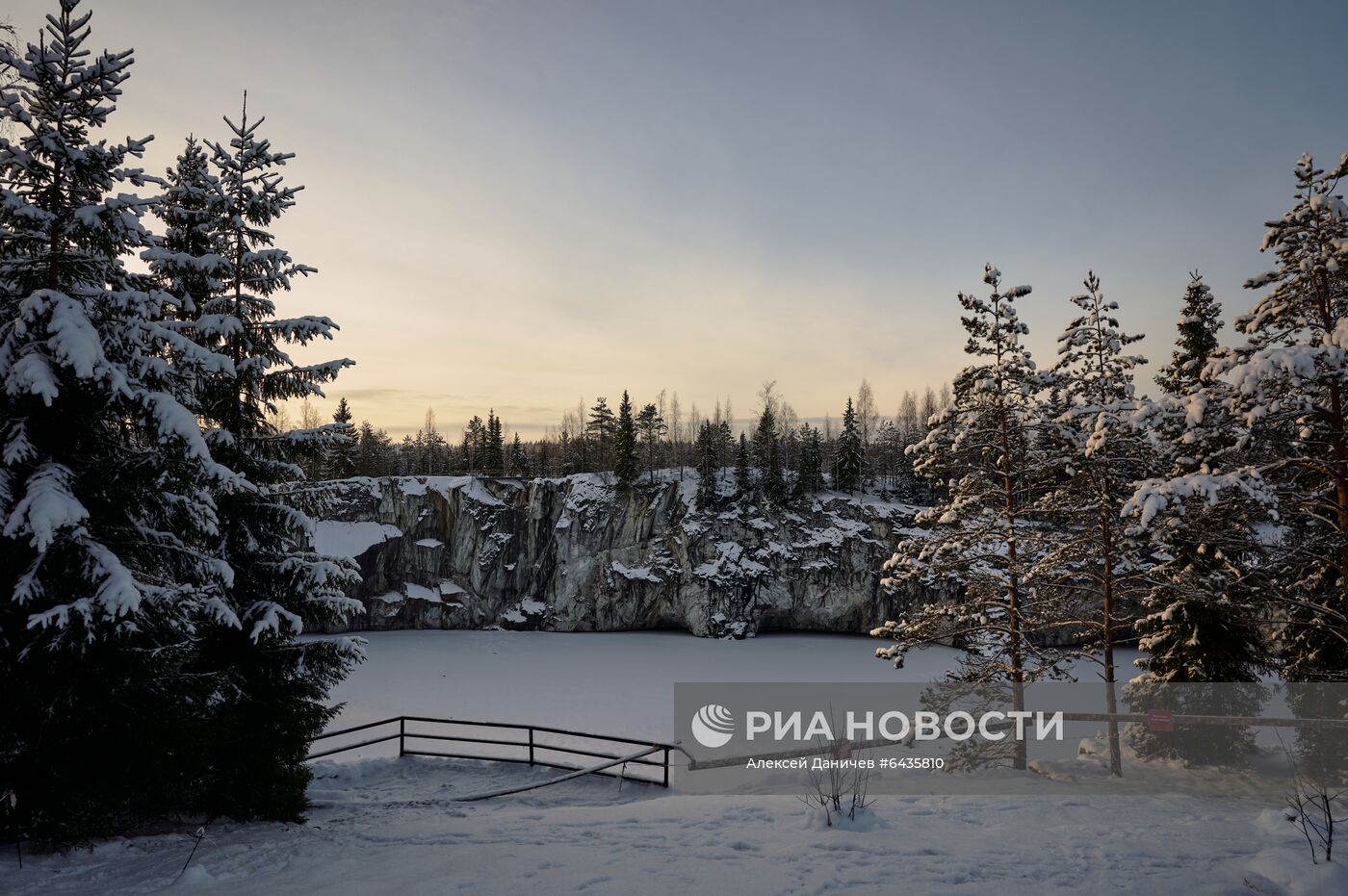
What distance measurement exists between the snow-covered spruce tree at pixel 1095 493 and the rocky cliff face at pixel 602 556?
93.5ft

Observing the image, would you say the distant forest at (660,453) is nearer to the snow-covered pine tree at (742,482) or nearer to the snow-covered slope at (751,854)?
the snow-covered pine tree at (742,482)

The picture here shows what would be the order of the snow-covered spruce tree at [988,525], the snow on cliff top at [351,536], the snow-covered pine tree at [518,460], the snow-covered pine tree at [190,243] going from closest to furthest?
the snow-covered pine tree at [190,243] < the snow-covered spruce tree at [988,525] < the snow on cliff top at [351,536] < the snow-covered pine tree at [518,460]

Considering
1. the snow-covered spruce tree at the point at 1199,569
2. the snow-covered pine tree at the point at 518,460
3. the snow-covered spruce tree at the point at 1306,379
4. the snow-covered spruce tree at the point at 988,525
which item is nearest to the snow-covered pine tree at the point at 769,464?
the snow-covered pine tree at the point at 518,460

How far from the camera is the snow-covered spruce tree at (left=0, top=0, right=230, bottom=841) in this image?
5.18 metres

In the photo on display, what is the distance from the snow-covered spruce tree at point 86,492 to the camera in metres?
5.18

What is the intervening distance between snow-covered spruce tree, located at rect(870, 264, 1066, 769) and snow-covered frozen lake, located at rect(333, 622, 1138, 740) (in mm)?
11713

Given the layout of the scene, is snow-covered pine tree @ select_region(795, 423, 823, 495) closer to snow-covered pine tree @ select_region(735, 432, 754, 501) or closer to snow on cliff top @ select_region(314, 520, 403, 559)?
snow-covered pine tree @ select_region(735, 432, 754, 501)

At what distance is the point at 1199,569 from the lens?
1023 centimetres

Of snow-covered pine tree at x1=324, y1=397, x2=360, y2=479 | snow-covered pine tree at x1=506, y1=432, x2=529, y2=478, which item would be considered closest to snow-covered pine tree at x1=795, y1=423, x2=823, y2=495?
snow-covered pine tree at x1=506, y1=432, x2=529, y2=478

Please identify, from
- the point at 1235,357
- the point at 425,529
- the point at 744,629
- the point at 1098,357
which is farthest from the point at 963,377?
the point at 425,529

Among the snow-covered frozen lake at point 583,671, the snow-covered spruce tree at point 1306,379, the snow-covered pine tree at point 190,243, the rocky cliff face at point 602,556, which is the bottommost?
the snow-covered frozen lake at point 583,671

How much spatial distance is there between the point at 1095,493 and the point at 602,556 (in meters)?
34.8

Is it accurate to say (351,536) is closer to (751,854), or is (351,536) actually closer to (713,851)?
(713,851)

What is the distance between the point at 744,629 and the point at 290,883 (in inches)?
1413
